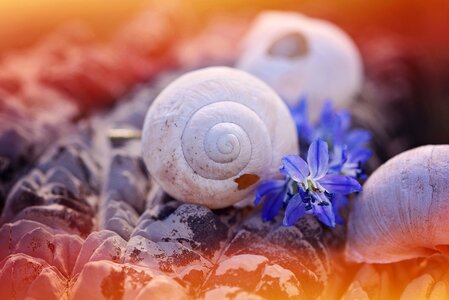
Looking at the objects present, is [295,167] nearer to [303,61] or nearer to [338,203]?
[338,203]

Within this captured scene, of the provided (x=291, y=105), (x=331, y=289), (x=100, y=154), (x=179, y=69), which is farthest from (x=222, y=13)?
(x=331, y=289)

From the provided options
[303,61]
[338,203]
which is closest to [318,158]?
[338,203]

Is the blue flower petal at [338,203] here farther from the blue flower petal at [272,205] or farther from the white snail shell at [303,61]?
the white snail shell at [303,61]

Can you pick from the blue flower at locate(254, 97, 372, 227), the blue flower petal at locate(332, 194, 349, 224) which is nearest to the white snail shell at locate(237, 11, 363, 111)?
the blue flower at locate(254, 97, 372, 227)

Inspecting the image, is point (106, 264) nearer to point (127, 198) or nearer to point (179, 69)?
point (127, 198)

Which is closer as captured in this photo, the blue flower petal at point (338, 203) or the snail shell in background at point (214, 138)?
the snail shell in background at point (214, 138)

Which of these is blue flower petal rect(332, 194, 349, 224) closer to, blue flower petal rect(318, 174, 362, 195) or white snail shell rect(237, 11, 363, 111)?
blue flower petal rect(318, 174, 362, 195)


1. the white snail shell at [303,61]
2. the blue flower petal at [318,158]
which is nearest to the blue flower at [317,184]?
the blue flower petal at [318,158]
